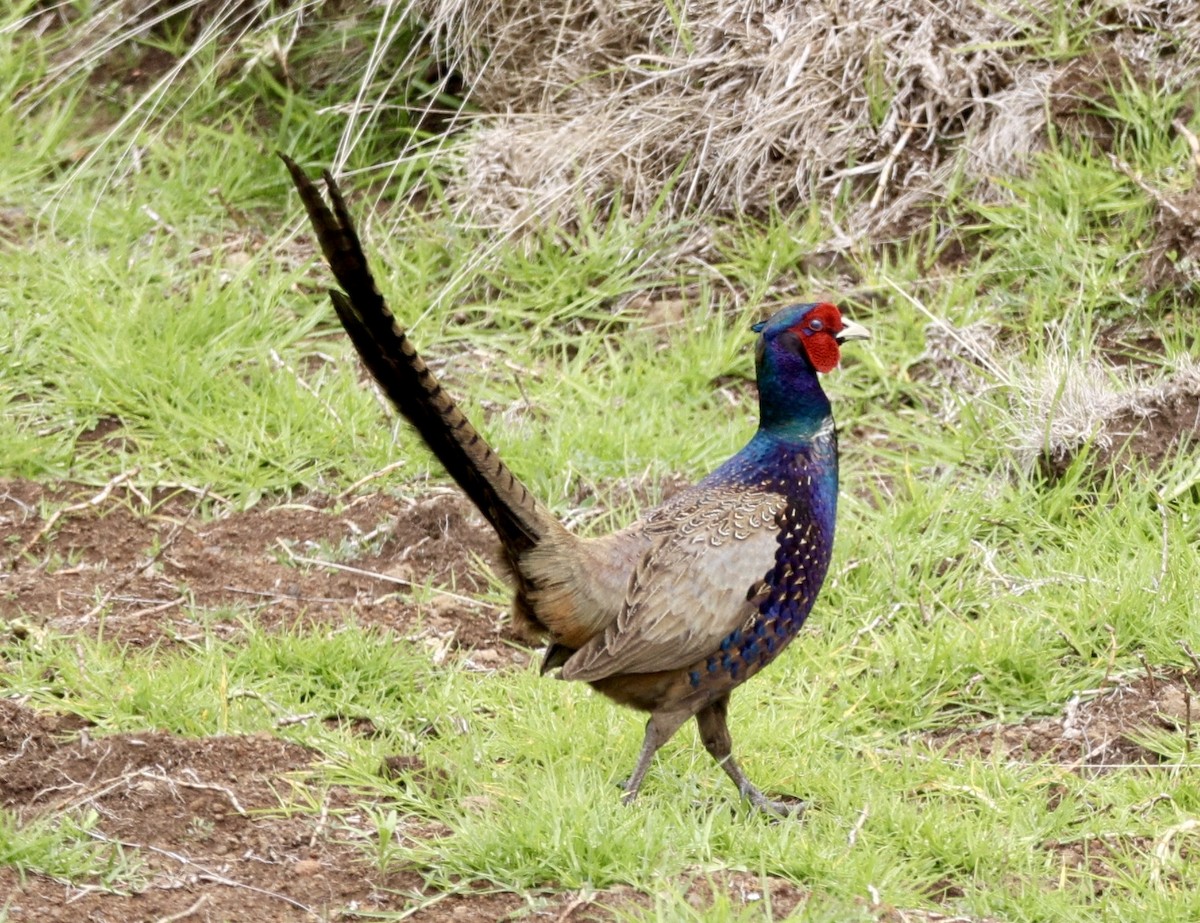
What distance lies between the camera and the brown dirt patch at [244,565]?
15.8ft

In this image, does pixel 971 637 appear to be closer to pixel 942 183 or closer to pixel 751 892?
pixel 751 892

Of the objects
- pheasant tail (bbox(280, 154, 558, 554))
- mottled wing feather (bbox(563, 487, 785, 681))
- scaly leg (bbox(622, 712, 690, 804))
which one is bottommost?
scaly leg (bbox(622, 712, 690, 804))

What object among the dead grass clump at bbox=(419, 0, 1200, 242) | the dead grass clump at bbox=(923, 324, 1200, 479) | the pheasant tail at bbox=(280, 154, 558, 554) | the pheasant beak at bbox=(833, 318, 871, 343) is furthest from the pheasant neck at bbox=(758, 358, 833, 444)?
the dead grass clump at bbox=(419, 0, 1200, 242)

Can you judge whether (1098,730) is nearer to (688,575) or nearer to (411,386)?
(688,575)

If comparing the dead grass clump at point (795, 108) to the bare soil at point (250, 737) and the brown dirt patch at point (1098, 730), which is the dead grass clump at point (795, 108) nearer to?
the bare soil at point (250, 737)

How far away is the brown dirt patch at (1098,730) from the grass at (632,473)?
0.05 m

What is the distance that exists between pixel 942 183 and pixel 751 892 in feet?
11.7

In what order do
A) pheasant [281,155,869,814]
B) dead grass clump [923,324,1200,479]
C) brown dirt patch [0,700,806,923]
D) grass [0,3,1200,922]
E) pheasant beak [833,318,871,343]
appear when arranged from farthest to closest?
1. dead grass clump [923,324,1200,479]
2. pheasant beak [833,318,871,343]
3. pheasant [281,155,869,814]
4. grass [0,3,1200,922]
5. brown dirt patch [0,700,806,923]

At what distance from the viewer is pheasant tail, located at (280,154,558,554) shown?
333cm

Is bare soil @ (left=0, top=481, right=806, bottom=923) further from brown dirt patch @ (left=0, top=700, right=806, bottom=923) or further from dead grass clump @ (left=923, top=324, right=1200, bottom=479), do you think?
dead grass clump @ (left=923, top=324, right=1200, bottom=479)

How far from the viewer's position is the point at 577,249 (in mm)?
6293

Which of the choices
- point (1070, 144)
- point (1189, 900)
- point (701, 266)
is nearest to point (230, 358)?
point (701, 266)

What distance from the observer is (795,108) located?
20.6 feet

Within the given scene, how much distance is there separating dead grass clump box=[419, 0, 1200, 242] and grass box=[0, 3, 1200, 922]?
0.47 feet
